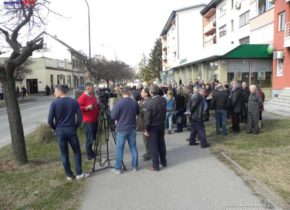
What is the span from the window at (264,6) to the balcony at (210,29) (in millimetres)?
17038

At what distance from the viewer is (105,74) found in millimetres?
30062

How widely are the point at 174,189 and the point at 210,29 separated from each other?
45773 millimetres

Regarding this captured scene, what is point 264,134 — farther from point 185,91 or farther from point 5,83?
point 5,83

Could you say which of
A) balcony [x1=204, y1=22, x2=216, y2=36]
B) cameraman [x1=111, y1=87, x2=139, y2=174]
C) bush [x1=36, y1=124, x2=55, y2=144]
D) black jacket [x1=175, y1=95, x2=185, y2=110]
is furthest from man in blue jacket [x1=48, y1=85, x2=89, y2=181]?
balcony [x1=204, y1=22, x2=216, y2=36]

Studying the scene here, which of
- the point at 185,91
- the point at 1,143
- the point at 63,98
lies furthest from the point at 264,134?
the point at 1,143

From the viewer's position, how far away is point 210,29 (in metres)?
48.1

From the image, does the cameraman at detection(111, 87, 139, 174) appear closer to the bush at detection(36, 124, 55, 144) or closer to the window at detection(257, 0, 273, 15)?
the bush at detection(36, 124, 55, 144)

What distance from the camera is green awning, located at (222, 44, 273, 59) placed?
24.2 m

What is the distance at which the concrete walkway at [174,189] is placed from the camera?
4.68m

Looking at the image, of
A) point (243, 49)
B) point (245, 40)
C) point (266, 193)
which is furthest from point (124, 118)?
point (245, 40)

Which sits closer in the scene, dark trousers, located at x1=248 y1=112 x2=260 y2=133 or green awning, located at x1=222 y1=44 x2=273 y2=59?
dark trousers, located at x1=248 y1=112 x2=260 y2=133

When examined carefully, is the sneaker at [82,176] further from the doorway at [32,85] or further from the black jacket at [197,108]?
the doorway at [32,85]

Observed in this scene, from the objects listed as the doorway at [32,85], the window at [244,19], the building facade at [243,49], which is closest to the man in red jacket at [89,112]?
the building facade at [243,49]

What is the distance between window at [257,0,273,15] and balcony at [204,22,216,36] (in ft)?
55.9
